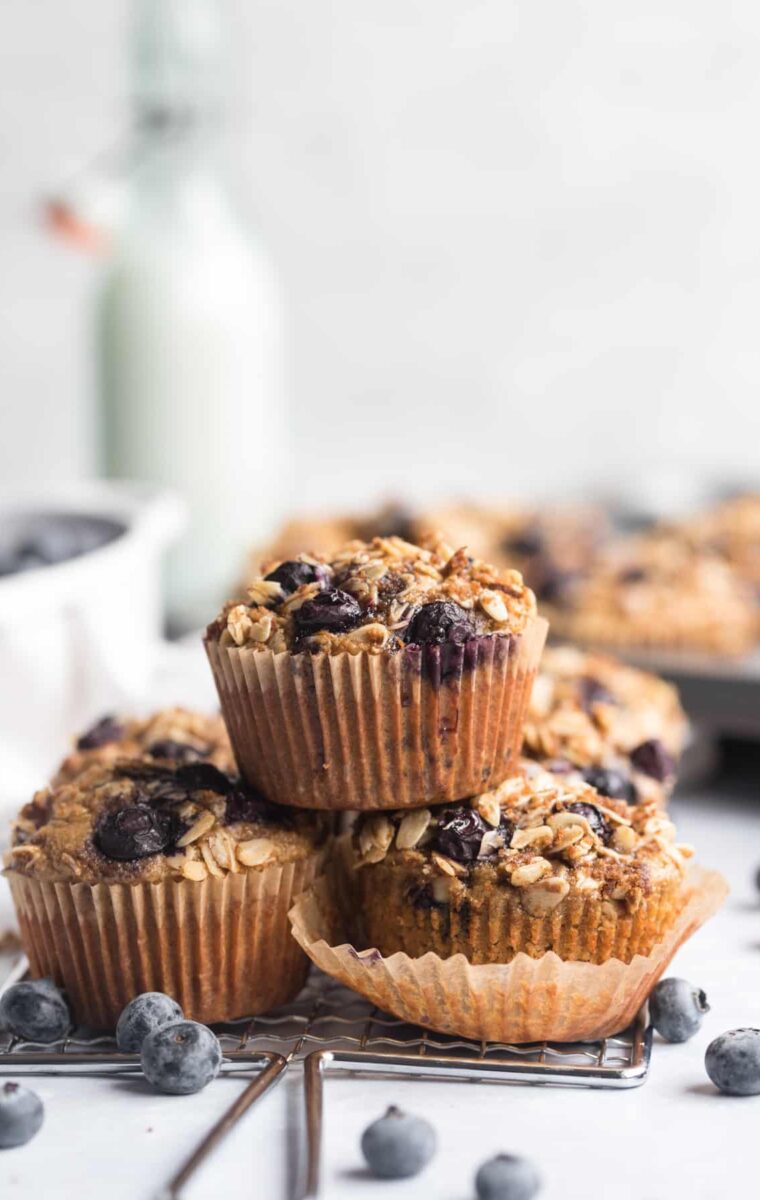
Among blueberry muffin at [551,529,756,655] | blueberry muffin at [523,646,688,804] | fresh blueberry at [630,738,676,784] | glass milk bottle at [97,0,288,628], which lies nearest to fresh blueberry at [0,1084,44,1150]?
blueberry muffin at [523,646,688,804]

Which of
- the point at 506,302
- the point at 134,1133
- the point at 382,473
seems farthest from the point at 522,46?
the point at 134,1133

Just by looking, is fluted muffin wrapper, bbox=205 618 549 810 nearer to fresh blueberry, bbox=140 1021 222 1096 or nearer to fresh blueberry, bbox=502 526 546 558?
fresh blueberry, bbox=140 1021 222 1096

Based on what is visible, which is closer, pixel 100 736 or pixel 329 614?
pixel 329 614

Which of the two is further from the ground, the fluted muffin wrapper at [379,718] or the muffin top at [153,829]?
the fluted muffin wrapper at [379,718]

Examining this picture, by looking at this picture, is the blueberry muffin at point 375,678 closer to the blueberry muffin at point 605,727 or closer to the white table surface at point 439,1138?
the blueberry muffin at point 605,727

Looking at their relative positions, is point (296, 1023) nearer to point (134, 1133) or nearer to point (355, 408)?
point (134, 1133)

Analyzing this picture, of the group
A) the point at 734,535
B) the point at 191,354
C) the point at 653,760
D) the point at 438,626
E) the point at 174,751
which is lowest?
the point at 734,535

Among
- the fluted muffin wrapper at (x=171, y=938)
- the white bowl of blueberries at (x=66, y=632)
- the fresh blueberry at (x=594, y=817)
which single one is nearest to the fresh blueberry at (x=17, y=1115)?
the fluted muffin wrapper at (x=171, y=938)

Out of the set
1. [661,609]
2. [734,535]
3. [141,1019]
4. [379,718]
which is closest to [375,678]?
[379,718]

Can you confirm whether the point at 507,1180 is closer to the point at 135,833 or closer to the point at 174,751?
the point at 135,833
